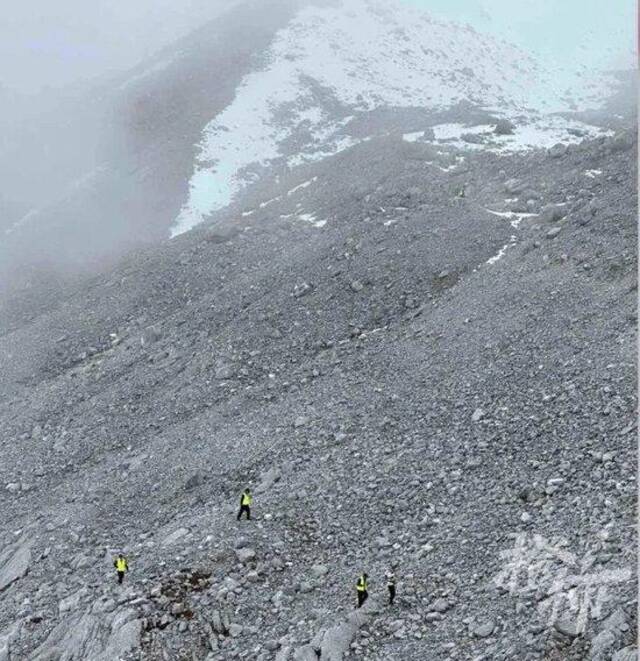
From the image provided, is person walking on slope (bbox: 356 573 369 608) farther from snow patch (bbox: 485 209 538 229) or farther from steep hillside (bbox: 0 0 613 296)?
steep hillside (bbox: 0 0 613 296)

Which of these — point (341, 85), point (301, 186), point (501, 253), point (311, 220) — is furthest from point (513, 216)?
point (341, 85)

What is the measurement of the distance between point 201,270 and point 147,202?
2115cm

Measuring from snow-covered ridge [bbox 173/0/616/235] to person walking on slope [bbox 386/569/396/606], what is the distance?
40.7 m

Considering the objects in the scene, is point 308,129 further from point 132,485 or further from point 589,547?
point 589,547

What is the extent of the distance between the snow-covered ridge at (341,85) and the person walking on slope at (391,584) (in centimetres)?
4067

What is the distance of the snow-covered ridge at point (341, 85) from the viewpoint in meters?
63.1

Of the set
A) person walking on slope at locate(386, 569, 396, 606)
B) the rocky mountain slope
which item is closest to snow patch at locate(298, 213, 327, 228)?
the rocky mountain slope

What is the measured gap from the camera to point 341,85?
74188 millimetres

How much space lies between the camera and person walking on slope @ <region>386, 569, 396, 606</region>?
16.4 meters

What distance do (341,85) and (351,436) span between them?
5802 centimetres

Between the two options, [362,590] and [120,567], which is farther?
[120,567]

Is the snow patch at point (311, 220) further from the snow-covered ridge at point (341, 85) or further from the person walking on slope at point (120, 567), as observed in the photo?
the person walking on slope at point (120, 567)

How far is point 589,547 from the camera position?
15.1 metres

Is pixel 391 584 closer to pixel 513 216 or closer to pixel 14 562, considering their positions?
pixel 14 562
